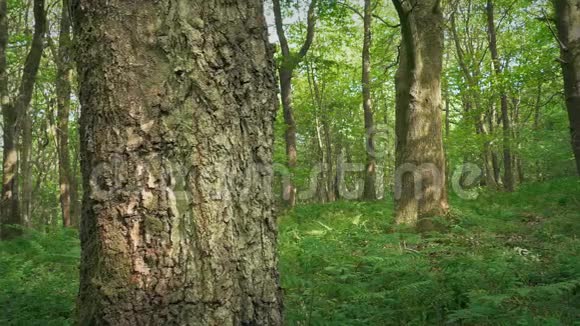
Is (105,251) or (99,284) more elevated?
(105,251)

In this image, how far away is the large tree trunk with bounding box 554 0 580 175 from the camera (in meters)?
8.34

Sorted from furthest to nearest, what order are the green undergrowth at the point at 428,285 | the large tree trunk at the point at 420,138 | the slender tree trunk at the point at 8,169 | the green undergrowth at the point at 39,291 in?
the slender tree trunk at the point at 8,169, the large tree trunk at the point at 420,138, the green undergrowth at the point at 39,291, the green undergrowth at the point at 428,285

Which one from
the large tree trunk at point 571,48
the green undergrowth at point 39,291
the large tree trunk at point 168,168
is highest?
the large tree trunk at point 571,48

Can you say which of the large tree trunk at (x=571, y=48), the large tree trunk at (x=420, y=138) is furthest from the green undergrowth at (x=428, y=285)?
the large tree trunk at (x=571, y=48)

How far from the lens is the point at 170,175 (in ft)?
7.11

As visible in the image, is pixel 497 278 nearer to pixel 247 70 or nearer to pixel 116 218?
pixel 247 70

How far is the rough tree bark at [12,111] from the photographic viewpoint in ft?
33.9

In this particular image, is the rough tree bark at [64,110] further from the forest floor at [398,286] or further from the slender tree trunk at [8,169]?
the forest floor at [398,286]

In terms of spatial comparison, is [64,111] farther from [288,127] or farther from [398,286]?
[398,286]

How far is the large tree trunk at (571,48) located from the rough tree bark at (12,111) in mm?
9842

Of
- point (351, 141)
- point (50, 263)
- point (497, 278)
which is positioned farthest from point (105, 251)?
point (351, 141)

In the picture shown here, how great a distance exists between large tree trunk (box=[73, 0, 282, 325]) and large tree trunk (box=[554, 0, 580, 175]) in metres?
7.84

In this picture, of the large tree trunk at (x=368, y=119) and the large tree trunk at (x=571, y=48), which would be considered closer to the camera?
the large tree trunk at (x=571, y=48)

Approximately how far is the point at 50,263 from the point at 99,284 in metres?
4.90
